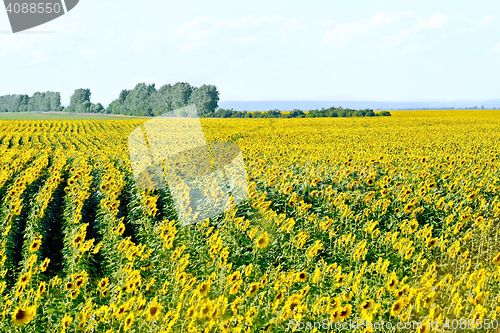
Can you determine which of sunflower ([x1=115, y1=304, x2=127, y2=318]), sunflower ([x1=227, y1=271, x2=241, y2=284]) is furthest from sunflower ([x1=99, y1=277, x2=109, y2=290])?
sunflower ([x1=227, y1=271, x2=241, y2=284])

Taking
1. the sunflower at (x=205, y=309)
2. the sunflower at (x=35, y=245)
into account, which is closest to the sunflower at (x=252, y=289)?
the sunflower at (x=205, y=309)

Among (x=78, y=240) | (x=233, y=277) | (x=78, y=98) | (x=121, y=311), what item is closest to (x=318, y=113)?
(x=78, y=240)

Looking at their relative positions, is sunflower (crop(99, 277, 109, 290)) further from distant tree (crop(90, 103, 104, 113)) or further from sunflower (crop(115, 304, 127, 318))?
distant tree (crop(90, 103, 104, 113))

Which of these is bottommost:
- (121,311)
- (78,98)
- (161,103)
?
(121,311)

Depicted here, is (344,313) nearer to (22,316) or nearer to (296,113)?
(22,316)

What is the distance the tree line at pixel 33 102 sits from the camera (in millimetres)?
129625

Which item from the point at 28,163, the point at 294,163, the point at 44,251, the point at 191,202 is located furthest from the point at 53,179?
the point at 294,163

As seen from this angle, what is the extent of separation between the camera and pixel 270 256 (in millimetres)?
5750

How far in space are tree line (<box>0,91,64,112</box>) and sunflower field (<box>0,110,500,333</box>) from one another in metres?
134

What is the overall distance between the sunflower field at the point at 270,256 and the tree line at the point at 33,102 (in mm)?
134389

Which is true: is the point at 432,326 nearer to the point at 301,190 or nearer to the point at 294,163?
the point at 301,190

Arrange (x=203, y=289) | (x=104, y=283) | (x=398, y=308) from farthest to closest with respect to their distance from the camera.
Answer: (x=104, y=283), (x=203, y=289), (x=398, y=308)

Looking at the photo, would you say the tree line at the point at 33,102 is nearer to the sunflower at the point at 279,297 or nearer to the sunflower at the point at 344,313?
the sunflower at the point at 279,297

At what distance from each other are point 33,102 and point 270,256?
508 feet
